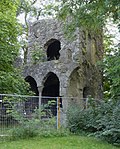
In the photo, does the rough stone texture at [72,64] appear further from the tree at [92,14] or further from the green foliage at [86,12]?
the green foliage at [86,12]

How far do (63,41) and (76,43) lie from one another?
3.81 ft

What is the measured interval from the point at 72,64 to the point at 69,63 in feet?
0.78

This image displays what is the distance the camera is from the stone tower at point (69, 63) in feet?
53.4

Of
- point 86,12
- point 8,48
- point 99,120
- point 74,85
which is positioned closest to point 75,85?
point 74,85

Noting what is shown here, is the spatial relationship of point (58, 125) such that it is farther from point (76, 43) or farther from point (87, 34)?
point (87, 34)

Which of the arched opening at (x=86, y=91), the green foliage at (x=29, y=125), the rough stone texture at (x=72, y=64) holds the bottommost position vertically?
the green foliage at (x=29, y=125)

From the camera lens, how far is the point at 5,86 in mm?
12766

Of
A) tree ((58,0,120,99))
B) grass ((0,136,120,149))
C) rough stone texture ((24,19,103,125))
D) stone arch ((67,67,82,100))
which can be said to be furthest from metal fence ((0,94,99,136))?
stone arch ((67,67,82,100))

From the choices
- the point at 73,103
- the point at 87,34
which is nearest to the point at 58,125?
the point at 73,103

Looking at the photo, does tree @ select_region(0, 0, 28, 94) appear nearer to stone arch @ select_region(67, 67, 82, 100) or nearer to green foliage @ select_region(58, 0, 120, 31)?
stone arch @ select_region(67, 67, 82, 100)

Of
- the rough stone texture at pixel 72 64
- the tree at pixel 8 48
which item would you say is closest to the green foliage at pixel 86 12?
the tree at pixel 8 48

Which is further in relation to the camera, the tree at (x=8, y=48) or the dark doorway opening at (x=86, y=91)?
the dark doorway opening at (x=86, y=91)

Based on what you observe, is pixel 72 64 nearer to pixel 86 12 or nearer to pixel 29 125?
pixel 86 12

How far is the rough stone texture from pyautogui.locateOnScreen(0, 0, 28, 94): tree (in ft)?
9.37
